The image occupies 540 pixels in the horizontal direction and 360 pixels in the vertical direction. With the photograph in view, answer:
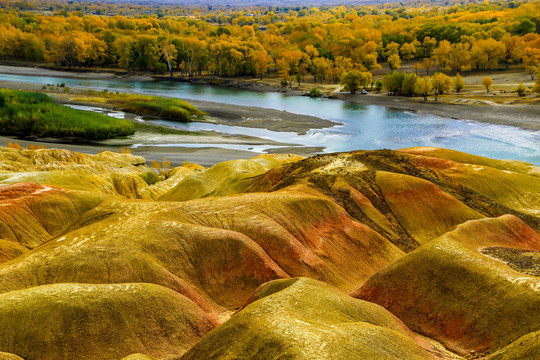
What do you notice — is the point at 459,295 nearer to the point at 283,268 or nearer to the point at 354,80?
the point at 283,268

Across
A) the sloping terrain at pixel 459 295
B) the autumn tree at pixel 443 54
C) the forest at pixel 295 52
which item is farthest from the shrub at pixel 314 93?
the sloping terrain at pixel 459 295

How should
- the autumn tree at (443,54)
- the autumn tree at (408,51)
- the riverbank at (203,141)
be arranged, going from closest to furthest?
the riverbank at (203,141)
the autumn tree at (443,54)
the autumn tree at (408,51)

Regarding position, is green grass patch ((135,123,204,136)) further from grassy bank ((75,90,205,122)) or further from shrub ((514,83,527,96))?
shrub ((514,83,527,96))

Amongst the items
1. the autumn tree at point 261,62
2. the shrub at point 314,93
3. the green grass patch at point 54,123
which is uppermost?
the autumn tree at point 261,62

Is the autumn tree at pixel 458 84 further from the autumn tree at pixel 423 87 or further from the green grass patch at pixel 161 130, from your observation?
the green grass patch at pixel 161 130

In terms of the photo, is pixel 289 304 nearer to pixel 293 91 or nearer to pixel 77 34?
pixel 293 91
